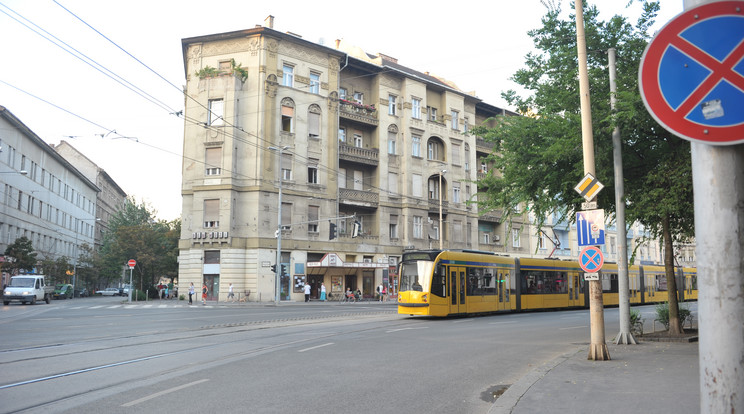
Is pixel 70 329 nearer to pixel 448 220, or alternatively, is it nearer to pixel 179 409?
pixel 179 409

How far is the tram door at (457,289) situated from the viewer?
23188 mm

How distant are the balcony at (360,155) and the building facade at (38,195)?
23.5 meters

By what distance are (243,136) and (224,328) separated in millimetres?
25478

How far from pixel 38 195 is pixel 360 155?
36329 mm

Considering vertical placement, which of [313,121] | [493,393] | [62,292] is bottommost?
[62,292]

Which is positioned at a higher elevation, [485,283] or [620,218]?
[620,218]

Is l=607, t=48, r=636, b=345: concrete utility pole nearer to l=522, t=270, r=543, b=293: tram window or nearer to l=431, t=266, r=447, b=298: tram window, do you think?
l=431, t=266, r=447, b=298: tram window

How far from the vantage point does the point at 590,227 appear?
9984 mm

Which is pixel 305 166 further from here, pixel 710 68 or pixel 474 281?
pixel 710 68

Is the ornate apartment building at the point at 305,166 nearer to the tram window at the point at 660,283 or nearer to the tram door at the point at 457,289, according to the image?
the tram window at the point at 660,283

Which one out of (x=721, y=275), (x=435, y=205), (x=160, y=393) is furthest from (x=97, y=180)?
(x=721, y=275)

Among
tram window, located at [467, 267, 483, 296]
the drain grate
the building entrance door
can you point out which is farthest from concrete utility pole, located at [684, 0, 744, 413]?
the building entrance door

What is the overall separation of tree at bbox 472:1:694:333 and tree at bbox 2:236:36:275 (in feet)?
143

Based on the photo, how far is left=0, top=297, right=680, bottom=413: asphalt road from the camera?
665 centimetres
